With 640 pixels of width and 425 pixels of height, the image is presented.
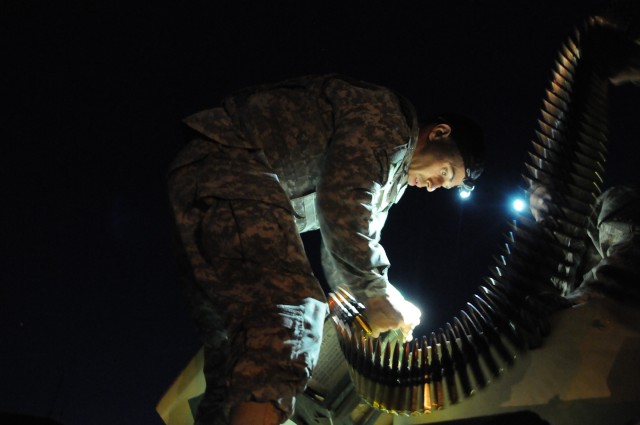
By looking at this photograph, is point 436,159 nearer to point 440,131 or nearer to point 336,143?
point 440,131

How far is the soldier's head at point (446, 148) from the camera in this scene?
2.63 meters

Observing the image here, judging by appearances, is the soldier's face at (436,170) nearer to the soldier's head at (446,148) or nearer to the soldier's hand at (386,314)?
the soldier's head at (446,148)

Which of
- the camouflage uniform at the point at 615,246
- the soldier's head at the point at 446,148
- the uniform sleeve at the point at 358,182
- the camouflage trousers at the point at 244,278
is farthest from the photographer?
the soldier's head at the point at 446,148

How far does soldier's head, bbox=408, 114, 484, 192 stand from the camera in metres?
2.63

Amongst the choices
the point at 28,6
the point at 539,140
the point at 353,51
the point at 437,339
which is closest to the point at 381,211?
the point at 437,339

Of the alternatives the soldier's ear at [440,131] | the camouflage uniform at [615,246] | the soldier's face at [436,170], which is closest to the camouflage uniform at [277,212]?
the soldier's face at [436,170]

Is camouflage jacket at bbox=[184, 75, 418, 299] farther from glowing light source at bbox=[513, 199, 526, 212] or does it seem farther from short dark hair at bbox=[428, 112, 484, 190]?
glowing light source at bbox=[513, 199, 526, 212]

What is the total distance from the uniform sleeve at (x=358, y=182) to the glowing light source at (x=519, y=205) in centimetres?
64

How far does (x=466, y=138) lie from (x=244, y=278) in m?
1.47

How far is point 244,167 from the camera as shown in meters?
1.97

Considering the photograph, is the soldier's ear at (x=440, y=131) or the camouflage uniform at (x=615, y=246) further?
the soldier's ear at (x=440, y=131)

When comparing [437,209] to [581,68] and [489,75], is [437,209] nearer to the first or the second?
[489,75]

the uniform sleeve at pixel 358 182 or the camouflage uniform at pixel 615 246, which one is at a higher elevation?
the uniform sleeve at pixel 358 182

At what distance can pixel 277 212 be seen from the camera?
184 centimetres
